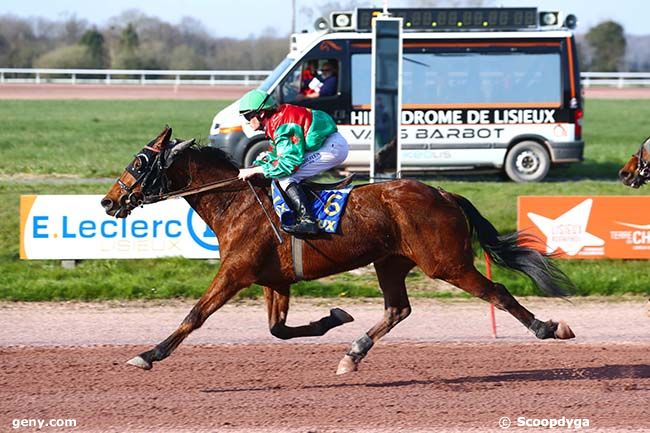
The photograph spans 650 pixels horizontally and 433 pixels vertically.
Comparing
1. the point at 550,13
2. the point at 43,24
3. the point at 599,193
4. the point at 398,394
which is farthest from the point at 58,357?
the point at 43,24

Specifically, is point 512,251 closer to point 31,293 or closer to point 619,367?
point 619,367

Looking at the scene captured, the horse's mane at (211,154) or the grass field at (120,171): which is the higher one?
the horse's mane at (211,154)

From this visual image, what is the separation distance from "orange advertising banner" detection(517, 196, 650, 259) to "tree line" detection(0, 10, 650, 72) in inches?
1969

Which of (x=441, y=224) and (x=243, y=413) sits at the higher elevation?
(x=441, y=224)

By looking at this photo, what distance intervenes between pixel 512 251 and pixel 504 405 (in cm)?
142

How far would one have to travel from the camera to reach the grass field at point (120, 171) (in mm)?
11469

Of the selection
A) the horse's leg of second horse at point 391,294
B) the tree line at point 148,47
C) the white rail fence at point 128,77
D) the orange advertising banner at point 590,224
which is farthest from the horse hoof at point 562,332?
the tree line at point 148,47

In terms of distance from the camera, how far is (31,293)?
11172 millimetres

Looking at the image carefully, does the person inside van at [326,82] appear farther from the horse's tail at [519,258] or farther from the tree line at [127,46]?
the tree line at [127,46]

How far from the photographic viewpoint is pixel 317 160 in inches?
301

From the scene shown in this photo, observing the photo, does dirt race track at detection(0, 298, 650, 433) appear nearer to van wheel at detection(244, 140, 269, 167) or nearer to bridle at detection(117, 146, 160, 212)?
bridle at detection(117, 146, 160, 212)

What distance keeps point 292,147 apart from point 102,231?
496 cm

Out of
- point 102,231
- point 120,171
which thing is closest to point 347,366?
point 102,231

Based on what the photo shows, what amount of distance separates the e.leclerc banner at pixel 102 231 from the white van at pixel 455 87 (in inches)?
211
